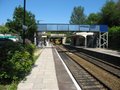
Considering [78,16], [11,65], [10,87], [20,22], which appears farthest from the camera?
[78,16]

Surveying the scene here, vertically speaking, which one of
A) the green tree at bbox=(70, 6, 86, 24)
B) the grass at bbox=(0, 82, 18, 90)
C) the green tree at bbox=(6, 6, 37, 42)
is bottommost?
the grass at bbox=(0, 82, 18, 90)

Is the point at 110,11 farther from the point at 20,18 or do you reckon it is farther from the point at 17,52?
the point at 17,52

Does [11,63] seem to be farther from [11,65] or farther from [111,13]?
[111,13]

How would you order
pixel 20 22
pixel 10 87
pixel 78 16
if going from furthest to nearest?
pixel 78 16 < pixel 20 22 < pixel 10 87

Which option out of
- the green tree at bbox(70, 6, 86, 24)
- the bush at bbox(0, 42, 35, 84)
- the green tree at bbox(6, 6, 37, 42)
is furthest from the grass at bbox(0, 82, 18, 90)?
the green tree at bbox(70, 6, 86, 24)

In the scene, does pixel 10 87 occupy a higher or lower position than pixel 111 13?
lower

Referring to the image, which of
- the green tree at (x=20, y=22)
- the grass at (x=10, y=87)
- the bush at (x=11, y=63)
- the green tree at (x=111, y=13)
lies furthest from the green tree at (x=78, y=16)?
the grass at (x=10, y=87)

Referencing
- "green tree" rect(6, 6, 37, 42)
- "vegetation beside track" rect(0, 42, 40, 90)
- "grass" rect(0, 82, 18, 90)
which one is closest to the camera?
"grass" rect(0, 82, 18, 90)

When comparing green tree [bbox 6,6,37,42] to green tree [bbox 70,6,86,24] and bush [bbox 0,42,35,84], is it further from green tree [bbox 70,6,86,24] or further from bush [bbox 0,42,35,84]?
green tree [bbox 70,6,86,24]

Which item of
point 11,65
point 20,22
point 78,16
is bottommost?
point 11,65

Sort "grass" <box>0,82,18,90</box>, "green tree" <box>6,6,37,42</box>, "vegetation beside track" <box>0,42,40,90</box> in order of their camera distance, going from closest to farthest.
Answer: "grass" <box>0,82,18,90</box>, "vegetation beside track" <box>0,42,40,90</box>, "green tree" <box>6,6,37,42</box>

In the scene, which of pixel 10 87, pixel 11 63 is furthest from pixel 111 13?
pixel 10 87

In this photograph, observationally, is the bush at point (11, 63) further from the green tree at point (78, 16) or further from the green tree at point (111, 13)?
the green tree at point (78, 16)

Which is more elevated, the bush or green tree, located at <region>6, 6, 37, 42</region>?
green tree, located at <region>6, 6, 37, 42</region>
